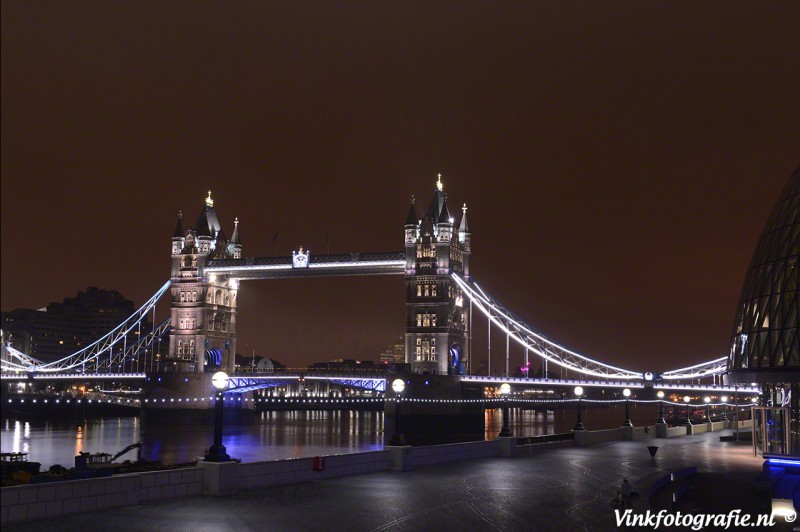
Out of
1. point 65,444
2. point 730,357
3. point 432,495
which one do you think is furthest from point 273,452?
point 432,495

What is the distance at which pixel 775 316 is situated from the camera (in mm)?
39250

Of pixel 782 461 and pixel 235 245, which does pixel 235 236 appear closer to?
pixel 235 245

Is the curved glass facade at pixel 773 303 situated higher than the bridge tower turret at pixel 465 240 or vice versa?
the bridge tower turret at pixel 465 240

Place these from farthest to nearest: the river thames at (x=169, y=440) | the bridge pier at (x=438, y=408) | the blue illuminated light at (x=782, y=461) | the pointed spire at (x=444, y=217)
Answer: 1. the pointed spire at (x=444, y=217)
2. the bridge pier at (x=438, y=408)
3. the river thames at (x=169, y=440)
4. the blue illuminated light at (x=782, y=461)

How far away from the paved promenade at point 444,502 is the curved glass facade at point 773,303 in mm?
5132

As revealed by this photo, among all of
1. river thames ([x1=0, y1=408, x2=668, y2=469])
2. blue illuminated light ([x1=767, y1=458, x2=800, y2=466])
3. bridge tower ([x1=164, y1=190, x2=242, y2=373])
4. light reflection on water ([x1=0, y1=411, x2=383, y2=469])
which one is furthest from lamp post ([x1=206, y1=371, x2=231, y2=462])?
bridge tower ([x1=164, y1=190, x2=242, y2=373])

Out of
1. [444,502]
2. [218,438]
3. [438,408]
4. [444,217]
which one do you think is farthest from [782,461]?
[444,217]

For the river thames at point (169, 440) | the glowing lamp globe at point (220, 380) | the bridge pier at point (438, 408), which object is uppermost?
the glowing lamp globe at point (220, 380)

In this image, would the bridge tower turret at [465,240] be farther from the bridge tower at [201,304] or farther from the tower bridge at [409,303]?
the bridge tower at [201,304]

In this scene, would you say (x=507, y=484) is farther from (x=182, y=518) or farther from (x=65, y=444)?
(x=65, y=444)

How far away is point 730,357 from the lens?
4469 cm

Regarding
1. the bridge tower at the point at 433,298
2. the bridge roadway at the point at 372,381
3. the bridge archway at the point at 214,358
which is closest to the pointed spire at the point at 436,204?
the bridge tower at the point at 433,298

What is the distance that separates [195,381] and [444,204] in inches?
1806

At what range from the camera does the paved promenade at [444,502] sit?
23203mm
